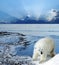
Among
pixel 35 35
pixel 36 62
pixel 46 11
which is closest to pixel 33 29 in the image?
pixel 35 35

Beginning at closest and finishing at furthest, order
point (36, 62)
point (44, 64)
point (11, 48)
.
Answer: point (44, 64)
point (36, 62)
point (11, 48)

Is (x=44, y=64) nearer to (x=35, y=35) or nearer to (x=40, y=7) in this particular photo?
(x=35, y=35)

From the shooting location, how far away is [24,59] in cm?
147

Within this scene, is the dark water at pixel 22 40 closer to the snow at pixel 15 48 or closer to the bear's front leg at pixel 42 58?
the snow at pixel 15 48

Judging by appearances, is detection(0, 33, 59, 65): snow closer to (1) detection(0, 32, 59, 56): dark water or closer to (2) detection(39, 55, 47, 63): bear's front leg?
(1) detection(0, 32, 59, 56): dark water

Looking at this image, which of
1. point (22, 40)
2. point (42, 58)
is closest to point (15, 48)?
point (22, 40)

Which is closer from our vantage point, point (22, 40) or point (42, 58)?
point (42, 58)

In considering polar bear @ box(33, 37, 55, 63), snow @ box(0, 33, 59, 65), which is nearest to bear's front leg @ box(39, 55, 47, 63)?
polar bear @ box(33, 37, 55, 63)

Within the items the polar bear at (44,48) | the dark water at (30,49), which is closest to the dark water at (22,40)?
the dark water at (30,49)

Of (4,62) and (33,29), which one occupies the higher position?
(33,29)

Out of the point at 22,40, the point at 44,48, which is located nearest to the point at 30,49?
the point at 22,40

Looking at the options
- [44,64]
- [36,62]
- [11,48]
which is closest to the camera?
[44,64]

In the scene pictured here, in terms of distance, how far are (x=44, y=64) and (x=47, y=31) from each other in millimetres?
330

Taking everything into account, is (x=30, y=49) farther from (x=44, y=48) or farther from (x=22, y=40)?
(x=44, y=48)
